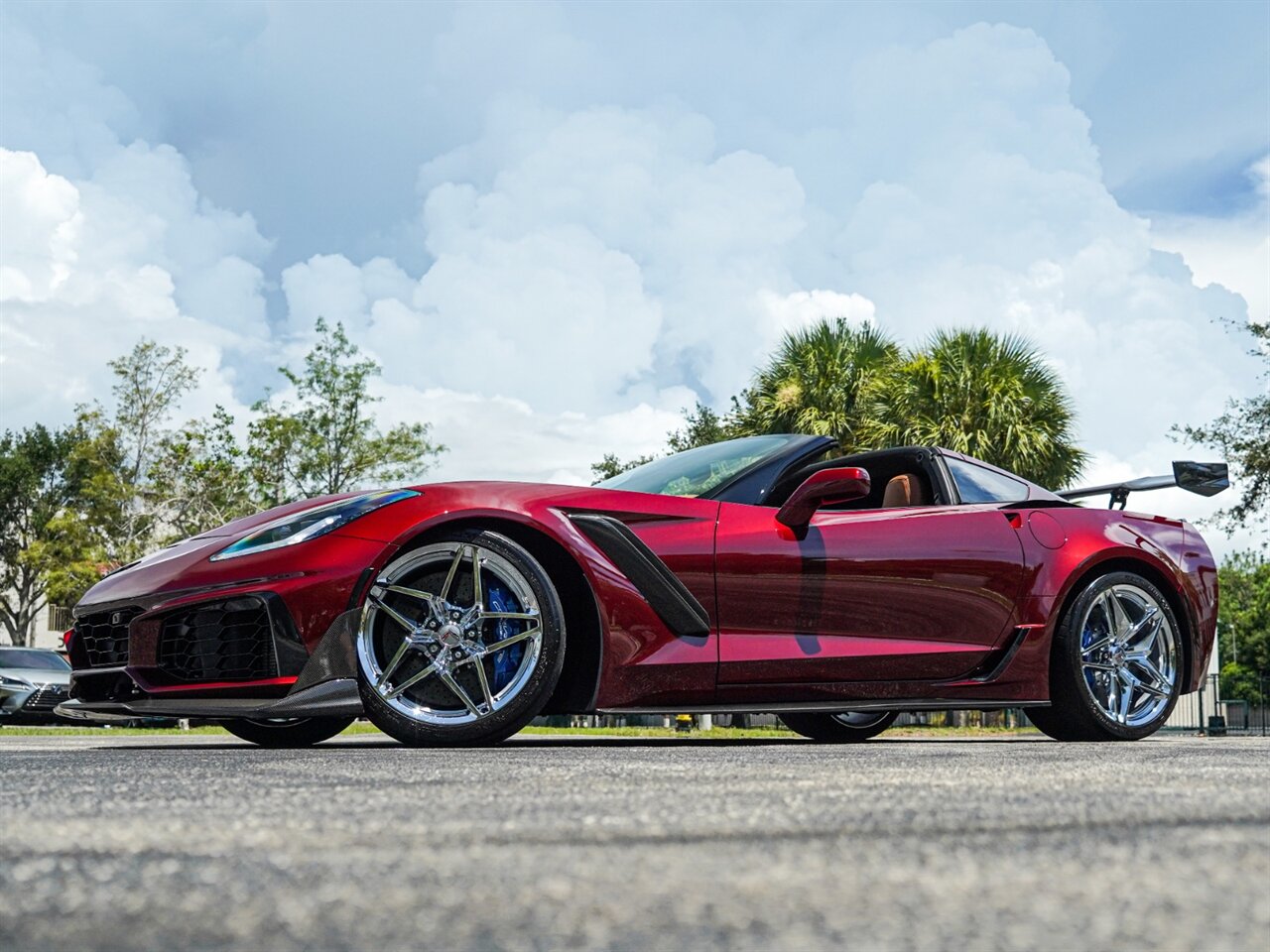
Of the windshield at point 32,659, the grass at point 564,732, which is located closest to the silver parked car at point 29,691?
the windshield at point 32,659

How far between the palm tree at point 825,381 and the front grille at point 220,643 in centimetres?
1841

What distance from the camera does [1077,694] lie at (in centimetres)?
552

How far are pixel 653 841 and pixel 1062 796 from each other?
31.9 inches

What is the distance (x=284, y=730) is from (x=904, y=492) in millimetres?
2890

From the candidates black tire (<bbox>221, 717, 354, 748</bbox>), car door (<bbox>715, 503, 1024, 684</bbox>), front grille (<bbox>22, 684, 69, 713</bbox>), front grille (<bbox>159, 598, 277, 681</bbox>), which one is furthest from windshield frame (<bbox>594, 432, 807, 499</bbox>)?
front grille (<bbox>22, 684, 69, 713</bbox>)

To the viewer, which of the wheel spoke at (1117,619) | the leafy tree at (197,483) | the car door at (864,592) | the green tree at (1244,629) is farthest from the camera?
the green tree at (1244,629)

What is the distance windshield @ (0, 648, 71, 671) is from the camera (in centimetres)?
1755

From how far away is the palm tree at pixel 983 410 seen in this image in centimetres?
2080

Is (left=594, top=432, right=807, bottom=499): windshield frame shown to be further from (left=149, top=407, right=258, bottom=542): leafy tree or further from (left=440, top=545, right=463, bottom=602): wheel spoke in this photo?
(left=149, top=407, right=258, bottom=542): leafy tree

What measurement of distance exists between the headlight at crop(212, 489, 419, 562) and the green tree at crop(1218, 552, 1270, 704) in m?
77.5

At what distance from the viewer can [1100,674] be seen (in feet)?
18.6

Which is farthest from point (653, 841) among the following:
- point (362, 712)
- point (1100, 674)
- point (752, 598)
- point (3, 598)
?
point (3, 598)

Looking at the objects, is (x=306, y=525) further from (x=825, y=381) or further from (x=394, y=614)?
(x=825, y=381)

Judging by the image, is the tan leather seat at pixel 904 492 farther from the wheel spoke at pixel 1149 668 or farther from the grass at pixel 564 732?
the grass at pixel 564 732
